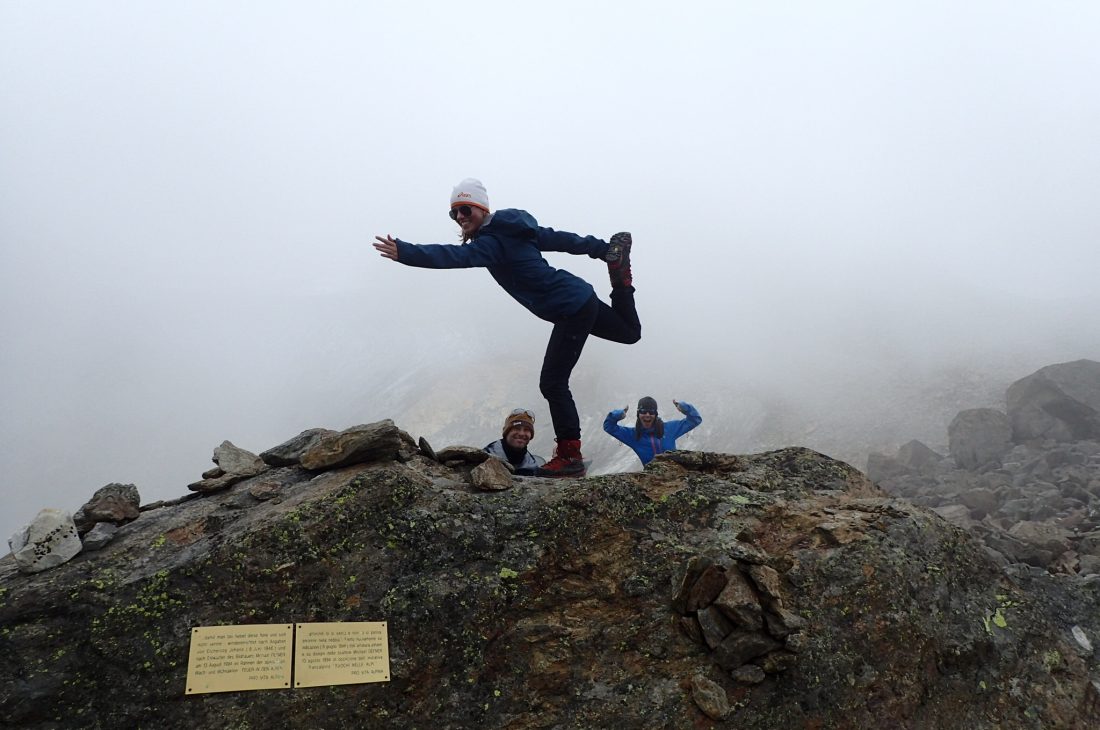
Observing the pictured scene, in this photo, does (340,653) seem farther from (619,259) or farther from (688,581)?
(619,259)

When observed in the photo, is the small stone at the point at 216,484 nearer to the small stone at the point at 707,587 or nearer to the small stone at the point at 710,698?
the small stone at the point at 707,587

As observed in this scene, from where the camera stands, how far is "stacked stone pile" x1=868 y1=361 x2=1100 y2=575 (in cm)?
2236

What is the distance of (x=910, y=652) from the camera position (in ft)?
18.3

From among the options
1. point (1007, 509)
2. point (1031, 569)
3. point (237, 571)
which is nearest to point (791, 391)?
point (1007, 509)

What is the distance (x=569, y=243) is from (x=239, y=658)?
637 centimetres

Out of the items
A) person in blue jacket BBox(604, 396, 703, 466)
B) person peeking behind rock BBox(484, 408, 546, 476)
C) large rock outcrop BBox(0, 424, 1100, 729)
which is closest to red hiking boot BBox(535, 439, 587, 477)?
person peeking behind rock BBox(484, 408, 546, 476)

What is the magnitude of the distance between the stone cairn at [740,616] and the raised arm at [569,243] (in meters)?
4.83

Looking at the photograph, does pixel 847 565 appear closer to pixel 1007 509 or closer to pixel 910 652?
pixel 910 652

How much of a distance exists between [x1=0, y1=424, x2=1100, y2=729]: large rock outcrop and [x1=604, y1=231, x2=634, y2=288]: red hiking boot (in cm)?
372

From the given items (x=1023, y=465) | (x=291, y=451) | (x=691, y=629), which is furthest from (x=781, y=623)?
(x=1023, y=465)

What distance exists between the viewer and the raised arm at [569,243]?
9061mm

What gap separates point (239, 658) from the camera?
5.04 m

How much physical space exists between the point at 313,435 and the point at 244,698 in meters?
3.51

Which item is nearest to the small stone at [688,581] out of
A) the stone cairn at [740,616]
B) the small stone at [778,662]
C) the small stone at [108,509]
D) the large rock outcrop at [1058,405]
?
the stone cairn at [740,616]
